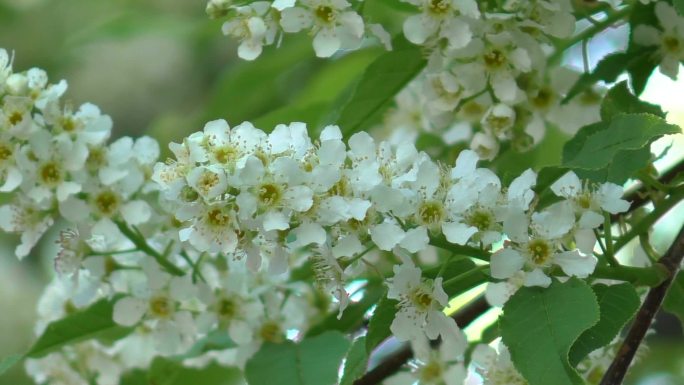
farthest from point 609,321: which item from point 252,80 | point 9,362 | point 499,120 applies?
point 252,80

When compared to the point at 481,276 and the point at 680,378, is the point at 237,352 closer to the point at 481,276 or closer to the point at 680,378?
the point at 481,276

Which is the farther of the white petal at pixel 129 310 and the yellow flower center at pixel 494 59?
the white petal at pixel 129 310

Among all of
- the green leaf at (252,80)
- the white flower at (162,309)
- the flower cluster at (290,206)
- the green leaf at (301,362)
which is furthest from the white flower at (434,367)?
the green leaf at (252,80)

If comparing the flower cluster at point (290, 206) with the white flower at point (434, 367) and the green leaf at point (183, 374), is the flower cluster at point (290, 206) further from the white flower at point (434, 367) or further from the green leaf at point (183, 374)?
the green leaf at point (183, 374)

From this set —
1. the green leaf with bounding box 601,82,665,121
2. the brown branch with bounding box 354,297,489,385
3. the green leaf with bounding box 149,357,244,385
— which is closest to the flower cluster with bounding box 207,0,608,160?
the green leaf with bounding box 601,82,665,121

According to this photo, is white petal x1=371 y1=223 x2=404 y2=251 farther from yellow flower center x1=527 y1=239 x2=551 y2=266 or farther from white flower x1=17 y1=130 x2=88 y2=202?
white flower x1=17 y1=130 x2=88 y2=202

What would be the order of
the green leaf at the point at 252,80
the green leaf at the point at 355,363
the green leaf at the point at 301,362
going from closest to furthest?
1. the green leaf at the point at 355,363
2. the green leaf at the point at 301,362
3. the green leaf at the point at 252,80

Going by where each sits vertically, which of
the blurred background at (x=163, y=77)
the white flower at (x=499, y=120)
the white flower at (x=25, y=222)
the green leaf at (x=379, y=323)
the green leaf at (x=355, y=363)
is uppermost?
the white flower at (x=499, y=120)

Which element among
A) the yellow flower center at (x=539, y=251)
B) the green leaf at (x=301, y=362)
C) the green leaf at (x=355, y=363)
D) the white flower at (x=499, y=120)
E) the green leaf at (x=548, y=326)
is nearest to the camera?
the green leaf at (x=548, y=326)
